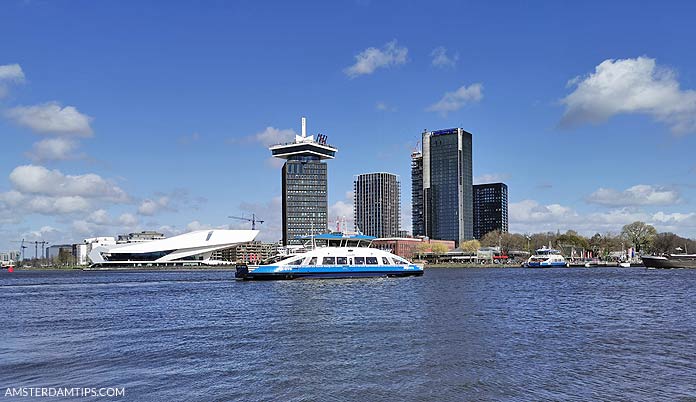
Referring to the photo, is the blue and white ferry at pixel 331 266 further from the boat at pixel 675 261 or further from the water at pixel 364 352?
the boat at pixel 675 261

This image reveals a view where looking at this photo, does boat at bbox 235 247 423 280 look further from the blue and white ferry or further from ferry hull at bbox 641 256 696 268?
ferry hull at bbox 641 256 696 268

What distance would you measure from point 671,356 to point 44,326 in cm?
3230

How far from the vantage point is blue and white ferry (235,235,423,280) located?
3238 inches

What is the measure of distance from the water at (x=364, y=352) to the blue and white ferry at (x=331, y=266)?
123ft

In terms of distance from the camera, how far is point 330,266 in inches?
3280

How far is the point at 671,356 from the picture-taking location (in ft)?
75.0

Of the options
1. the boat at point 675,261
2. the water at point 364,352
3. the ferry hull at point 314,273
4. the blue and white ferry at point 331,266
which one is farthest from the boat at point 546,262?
the water at point 364,352

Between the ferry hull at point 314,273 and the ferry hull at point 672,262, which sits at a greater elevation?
the ferry hull at point 314,273

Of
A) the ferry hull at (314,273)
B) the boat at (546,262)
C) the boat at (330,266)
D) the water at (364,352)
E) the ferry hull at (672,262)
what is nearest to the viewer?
the water at (364,352)

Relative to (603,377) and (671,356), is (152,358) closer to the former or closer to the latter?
(603,377)

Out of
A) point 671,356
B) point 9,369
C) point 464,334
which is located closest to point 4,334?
point 9,369

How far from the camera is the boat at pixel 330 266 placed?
270ft

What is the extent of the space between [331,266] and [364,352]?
59291mm

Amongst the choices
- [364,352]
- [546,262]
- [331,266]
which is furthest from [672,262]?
[364,352]
